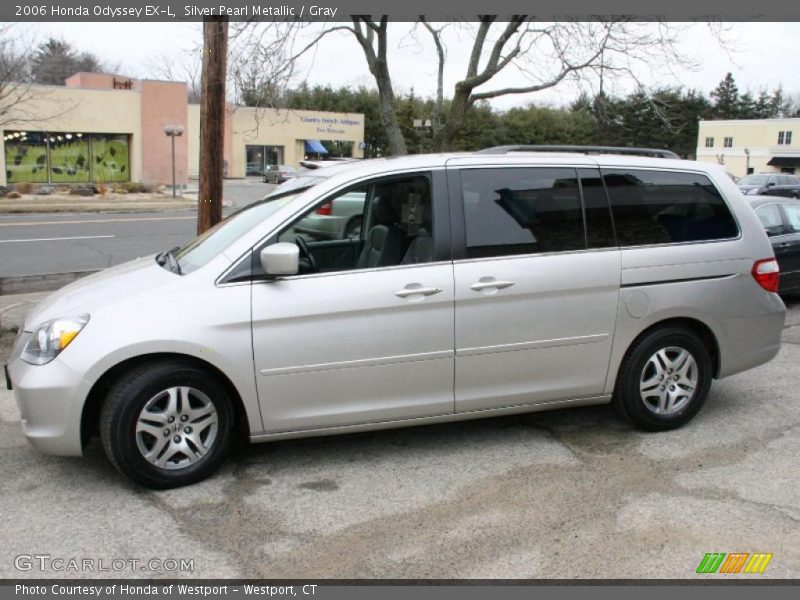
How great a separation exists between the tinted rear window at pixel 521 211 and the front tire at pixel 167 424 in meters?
1.72

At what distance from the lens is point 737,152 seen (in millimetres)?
80500

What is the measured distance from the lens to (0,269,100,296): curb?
6918 mm

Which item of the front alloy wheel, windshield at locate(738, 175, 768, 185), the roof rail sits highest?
windshield at locate(738, 175, 768, 185)

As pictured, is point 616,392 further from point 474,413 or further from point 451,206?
point 451,206

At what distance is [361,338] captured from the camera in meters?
4.16

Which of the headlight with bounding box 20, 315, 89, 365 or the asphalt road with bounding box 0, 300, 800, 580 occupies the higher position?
the headlight with bounding box 20, 315, 89, 365

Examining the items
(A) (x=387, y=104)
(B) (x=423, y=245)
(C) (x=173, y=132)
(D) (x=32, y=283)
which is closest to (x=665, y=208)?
(B) (x=423, y=245)

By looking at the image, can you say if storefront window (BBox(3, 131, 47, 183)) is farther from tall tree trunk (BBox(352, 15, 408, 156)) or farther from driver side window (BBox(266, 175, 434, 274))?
driver side window (BBox(266, 175, 434, 274))

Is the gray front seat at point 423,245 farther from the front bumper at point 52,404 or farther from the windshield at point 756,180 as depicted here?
the windshield at point 756,180

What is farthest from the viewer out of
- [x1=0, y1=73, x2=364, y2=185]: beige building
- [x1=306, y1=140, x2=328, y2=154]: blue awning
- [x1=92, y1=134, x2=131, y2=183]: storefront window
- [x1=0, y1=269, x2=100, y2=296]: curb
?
[x1=306, y1=140, x2=328, y2=154]: blue awning

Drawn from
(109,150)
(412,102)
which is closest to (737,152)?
(412,102)

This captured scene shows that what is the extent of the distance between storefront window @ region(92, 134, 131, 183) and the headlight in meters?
39.1

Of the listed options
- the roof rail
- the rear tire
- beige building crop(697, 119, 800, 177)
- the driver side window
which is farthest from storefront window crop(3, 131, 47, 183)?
beige building crop(697, 119, 800, 177)

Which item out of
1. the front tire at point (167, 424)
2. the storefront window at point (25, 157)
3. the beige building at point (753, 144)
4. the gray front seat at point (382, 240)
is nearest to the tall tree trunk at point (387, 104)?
the gray front seat at point (382, 240)
